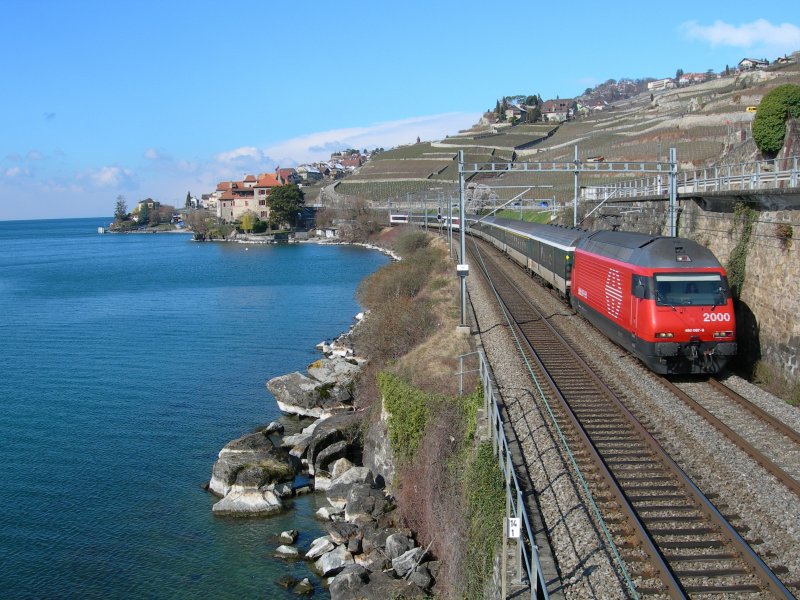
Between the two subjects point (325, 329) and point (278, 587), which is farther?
point (325, 329)

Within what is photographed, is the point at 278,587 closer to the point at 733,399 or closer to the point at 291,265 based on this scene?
the point at 733,399

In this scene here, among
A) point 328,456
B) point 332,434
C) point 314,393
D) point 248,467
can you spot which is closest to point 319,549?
point 248,467

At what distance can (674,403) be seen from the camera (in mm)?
15867

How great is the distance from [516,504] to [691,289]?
28.0ft

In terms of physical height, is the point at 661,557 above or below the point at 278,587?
above

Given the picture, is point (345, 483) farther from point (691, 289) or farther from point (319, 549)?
point (691, 289)

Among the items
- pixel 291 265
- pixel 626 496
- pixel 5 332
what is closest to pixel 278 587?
pixel 626 496

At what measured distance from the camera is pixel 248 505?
21.8 m

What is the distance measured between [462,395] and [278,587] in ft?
21.1

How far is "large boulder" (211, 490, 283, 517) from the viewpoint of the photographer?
71.2 ft

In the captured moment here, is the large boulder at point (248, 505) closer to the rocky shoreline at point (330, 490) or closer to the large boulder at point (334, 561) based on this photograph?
the rocky shoreline at point (330, 490)

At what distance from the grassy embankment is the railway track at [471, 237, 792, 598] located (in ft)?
5.63

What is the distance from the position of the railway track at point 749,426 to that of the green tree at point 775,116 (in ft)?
91.2

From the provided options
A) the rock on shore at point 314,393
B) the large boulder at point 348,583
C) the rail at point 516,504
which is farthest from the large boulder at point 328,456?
the rail at point 516,504
